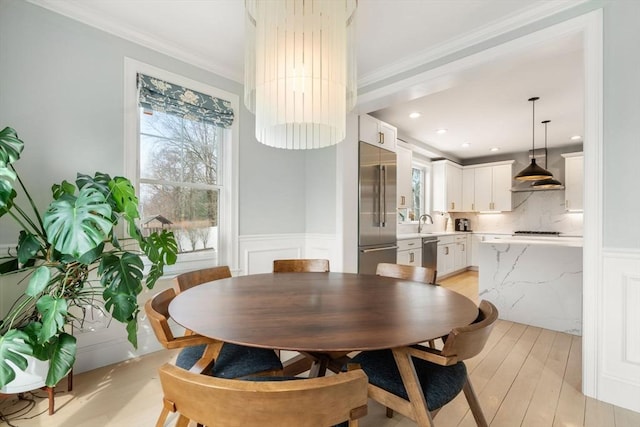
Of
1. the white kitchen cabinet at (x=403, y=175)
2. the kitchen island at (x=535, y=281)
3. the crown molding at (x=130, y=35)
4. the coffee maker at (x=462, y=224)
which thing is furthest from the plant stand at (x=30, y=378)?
the coffee maker at (x=462, y=224)

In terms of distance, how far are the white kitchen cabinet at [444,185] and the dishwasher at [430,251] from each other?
119cm

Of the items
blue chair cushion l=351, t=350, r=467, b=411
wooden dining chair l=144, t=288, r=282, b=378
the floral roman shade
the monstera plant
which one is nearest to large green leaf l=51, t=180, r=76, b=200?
the monstera plant

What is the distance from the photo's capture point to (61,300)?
1542 millimetres

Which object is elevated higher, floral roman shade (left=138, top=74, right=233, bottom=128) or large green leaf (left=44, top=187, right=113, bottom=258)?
floral roman shade (left=138, top=74, right=233, bottom=128)

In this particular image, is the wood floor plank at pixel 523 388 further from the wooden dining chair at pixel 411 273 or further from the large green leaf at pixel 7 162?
the large green leaf at pixel 7 162

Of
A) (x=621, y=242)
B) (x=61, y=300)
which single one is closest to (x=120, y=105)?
(x=61, y=300)

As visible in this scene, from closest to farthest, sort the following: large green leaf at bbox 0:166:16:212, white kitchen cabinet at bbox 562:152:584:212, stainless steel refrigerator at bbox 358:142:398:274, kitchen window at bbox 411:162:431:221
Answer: large green leaf at bbox 0:166:16:212, stainless steel refrigerator at bbox 358:142:398:274, white kitchen cabinet at bbox 562:152:584:212, kitchen window at bbox 411:162:431:221

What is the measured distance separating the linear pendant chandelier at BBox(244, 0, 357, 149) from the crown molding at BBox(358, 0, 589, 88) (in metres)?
1.23

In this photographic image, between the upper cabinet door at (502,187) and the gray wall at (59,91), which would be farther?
the upper cabinet door at (502,187)

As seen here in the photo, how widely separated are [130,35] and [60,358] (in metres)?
2.36

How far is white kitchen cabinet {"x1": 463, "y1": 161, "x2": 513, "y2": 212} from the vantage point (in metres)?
6.24

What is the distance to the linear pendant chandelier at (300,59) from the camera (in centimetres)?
157

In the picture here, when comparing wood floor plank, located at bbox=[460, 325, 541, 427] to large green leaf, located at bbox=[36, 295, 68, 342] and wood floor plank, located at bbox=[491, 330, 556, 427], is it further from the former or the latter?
large green leaf, located at bbox=[36, 295, 68, 342]

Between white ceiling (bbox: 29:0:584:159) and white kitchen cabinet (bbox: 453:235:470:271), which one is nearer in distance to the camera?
white ceiling (bbox: 29:0:584:159)
